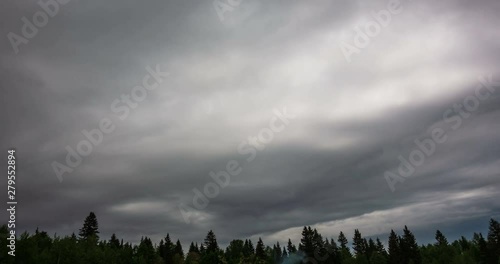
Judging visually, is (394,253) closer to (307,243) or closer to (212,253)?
(307,243)

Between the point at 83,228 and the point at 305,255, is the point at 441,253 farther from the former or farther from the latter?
the point at 83,228

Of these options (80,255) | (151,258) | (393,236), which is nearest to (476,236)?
(393,236)

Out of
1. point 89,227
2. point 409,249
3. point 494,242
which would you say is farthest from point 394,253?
point 89,227

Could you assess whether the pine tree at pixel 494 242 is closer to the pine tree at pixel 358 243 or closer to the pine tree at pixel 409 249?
the pine tree at pixel 409 249

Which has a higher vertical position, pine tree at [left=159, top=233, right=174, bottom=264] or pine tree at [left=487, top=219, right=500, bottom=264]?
pine tree at [left=159, top=233, right=174, bottom=264]

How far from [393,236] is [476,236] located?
2142 inches

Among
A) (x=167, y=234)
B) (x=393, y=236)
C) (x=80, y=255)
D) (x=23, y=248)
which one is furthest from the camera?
(x=167, y=234)

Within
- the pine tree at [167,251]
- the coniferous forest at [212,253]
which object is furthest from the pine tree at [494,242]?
the pine tree at [167,251]

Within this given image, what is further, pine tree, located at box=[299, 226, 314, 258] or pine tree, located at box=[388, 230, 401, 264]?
pine tree, located at box=[299, 226, 314, 258]

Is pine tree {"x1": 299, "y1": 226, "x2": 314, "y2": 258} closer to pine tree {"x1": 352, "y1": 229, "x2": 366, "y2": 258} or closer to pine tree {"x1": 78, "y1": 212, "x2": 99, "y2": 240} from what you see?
pine tree {"x1": 352, "y1": 229, "x2": 366, "y2": 258}

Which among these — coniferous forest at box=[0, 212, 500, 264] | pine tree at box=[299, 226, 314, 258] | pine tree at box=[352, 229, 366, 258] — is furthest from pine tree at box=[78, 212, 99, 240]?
pine tree at box=[352, 229, 366, 258]

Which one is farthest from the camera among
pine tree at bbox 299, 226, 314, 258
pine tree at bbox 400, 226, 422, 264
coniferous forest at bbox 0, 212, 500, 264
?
pine tree at bbox 299, 226, 314, 258

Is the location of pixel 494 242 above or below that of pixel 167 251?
below

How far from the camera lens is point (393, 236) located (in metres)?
125
